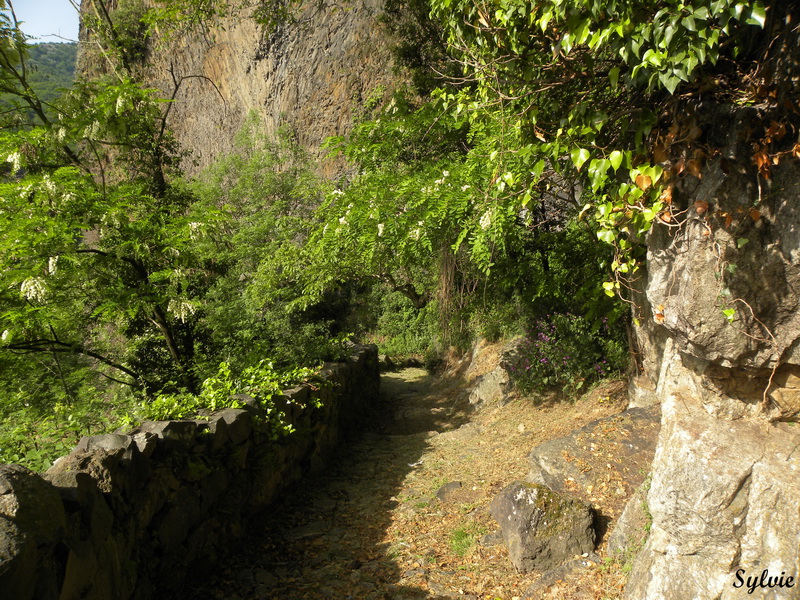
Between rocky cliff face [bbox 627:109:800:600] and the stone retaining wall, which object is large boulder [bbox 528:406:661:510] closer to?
rocky cliff face [bbox 627:109:800:600]

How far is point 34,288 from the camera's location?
493 cm

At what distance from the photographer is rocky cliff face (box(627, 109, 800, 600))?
257 centimetres

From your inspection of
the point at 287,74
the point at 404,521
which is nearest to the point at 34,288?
the point at 404,521

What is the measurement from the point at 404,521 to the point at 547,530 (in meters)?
1.65

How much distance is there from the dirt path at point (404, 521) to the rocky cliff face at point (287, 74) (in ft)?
33.0

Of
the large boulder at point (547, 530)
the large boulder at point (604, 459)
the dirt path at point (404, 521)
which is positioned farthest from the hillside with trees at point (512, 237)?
the dirt path at point (404, 521)

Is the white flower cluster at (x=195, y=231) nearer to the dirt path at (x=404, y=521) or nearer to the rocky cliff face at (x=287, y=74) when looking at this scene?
the dirt path at (x=404, y=521)

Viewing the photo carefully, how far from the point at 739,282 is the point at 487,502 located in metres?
3.34

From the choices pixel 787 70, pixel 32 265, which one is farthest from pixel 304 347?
pixel 787 70

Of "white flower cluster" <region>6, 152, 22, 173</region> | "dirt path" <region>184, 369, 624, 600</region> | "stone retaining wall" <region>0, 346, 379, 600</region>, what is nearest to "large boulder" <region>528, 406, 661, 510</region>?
"dirt path" <region>184, 369, 624, 600</region>

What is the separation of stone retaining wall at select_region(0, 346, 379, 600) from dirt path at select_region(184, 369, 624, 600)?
336 millimetres

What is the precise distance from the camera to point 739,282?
2.66 metres

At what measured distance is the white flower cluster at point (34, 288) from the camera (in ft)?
16.1

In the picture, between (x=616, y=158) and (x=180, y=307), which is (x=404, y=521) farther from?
(x=616, y=158)
